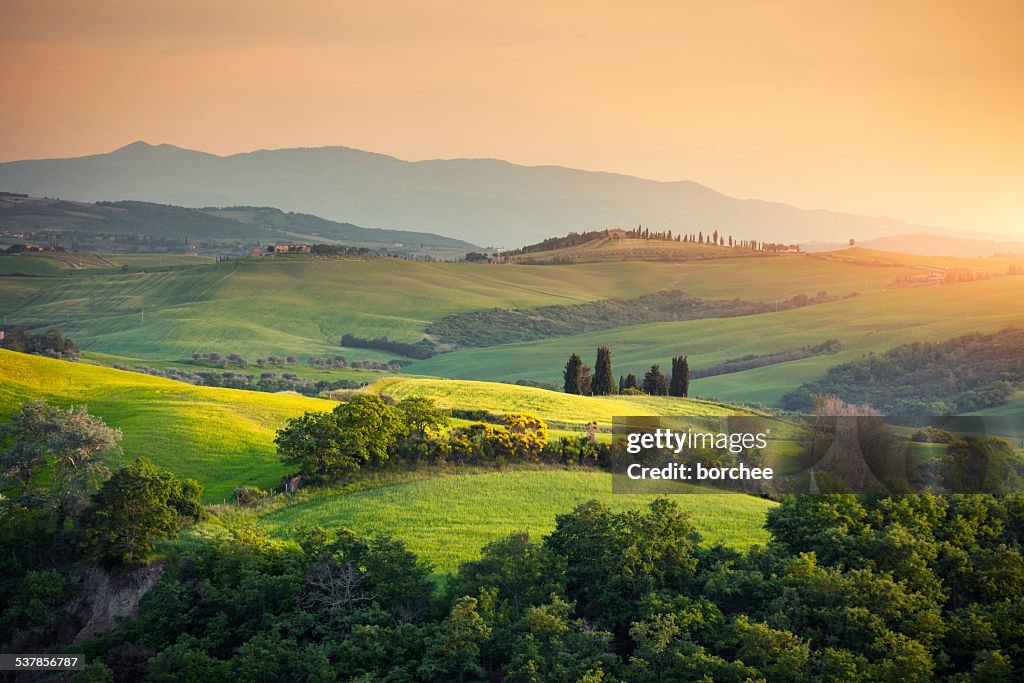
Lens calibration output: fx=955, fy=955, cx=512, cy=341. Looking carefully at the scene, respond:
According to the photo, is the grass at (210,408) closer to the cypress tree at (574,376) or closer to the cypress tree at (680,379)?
the cypress tree at (574,376)

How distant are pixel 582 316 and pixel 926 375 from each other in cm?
7636

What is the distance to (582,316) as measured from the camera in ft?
585

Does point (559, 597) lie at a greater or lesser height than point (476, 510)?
lesser

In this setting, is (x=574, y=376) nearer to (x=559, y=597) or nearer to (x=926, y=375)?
(x=926, y=375)

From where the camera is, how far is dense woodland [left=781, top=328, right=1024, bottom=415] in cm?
10094

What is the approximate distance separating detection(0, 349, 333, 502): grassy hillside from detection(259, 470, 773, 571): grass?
576 centimetres

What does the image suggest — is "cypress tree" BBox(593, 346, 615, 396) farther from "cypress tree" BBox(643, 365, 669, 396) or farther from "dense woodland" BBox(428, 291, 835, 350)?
"dense woodland" BBox(428, 291, 835, 350)

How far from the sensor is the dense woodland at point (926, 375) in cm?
10094

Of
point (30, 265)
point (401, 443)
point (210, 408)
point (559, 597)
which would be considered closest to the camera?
point (559, 597)

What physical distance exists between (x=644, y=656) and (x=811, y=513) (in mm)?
8060

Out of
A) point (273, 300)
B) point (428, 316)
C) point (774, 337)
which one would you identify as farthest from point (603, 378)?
point (273, 300)

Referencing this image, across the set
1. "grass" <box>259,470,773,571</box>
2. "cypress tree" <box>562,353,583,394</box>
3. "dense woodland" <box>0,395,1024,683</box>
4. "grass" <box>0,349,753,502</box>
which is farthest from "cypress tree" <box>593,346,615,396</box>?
"dense woodland" <box>0,395,1024,683</box>

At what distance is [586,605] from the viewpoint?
27.8m

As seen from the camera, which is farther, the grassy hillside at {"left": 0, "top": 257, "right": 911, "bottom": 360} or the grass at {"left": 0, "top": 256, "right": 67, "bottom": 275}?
the grass at {"left": 0, "top": 256, "right": 67, "bottom": 275}
